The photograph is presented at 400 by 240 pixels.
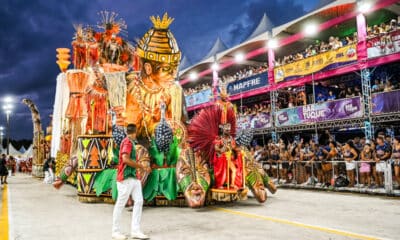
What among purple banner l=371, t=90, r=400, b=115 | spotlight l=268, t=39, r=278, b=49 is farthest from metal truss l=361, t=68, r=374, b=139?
spotlight l=268, t=39, r=278, b=49

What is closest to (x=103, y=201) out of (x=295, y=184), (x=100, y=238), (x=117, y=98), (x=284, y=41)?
(x=117, y=98)

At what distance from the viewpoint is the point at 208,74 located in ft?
103

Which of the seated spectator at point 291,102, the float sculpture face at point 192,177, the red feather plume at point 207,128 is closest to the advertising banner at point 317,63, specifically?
the seated spectator at point 291,102

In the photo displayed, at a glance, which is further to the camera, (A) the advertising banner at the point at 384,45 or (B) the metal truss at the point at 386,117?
(A) the advertising banner at the point at 384,45

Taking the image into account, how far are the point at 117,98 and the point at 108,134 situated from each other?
1.62 metres

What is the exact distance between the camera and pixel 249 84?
2312 cm

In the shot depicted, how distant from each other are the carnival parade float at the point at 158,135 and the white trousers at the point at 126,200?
237 centimetres

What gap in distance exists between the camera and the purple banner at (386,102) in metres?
13.9

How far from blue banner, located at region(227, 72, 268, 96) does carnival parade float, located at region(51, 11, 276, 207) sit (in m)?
12.5

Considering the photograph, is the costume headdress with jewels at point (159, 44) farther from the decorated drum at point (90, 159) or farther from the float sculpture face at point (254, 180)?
the float sculpture face at point (254, 180)

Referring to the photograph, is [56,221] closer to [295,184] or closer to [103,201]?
[103,201]

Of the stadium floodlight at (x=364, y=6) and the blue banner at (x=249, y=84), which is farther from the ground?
the stadium floodlight at (x=364, y=6)

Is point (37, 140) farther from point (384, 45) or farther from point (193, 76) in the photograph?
point (384, 45)

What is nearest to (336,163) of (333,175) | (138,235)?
(333,175)
